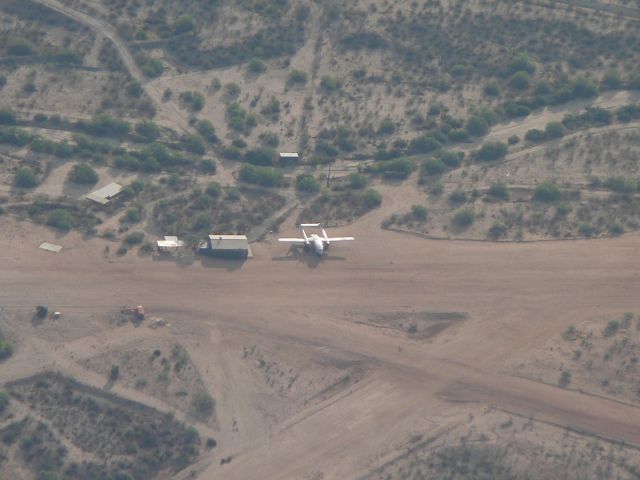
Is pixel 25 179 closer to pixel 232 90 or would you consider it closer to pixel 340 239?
pixel 232 90

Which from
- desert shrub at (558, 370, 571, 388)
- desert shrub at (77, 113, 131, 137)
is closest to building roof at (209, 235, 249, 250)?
desert shrub at (77, 113, 131, 137)

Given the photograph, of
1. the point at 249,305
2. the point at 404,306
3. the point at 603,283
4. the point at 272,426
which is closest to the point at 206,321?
the point at 249,305

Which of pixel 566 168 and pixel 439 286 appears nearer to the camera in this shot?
pixel 439 286

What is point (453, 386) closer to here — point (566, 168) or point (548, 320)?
point (548, 320)

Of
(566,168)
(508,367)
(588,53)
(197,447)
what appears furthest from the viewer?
(588,53)

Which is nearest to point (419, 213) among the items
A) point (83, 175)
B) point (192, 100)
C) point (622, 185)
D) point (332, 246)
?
point (332, 246)

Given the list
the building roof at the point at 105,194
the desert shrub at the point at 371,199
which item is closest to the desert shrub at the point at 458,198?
the desert shrub at the point at 371,199
